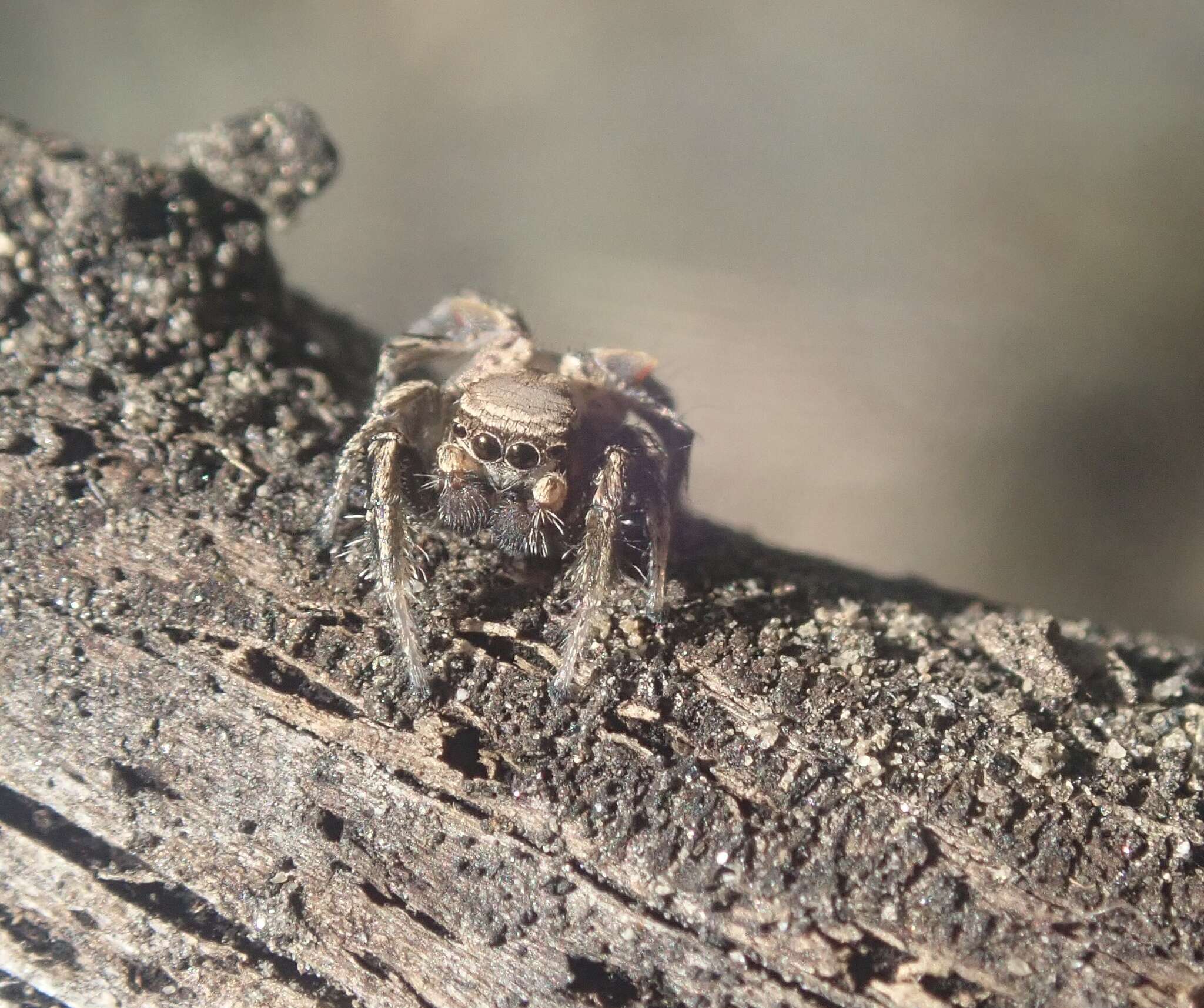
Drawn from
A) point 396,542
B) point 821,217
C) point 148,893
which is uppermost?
point 821,217

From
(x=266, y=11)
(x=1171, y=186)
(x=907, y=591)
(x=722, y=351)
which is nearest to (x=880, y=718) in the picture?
(x=907, y=591)

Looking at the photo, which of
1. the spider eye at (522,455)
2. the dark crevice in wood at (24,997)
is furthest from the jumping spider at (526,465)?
the dark crevice in wood at (24,997)

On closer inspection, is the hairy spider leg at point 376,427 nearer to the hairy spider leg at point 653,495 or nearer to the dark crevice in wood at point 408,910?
the hairy spider leg at point 653,495

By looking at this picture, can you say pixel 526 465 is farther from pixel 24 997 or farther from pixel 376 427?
pixel 24 997

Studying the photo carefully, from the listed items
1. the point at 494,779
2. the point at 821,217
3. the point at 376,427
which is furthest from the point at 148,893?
the point at 821,217

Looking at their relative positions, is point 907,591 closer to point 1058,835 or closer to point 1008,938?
point 1058,835

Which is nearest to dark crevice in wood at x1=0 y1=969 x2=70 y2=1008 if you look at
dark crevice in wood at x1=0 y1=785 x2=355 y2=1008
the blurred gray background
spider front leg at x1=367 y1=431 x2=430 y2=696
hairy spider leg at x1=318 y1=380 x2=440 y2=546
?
dark crevice in wood at x1=0 y1=785 x2=355 y2=1008
